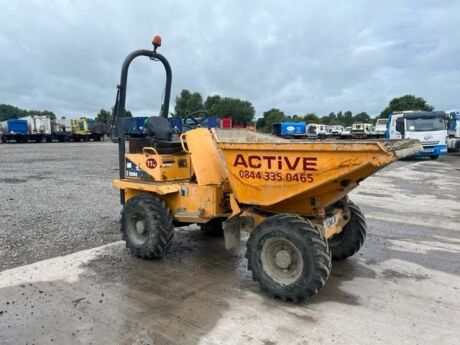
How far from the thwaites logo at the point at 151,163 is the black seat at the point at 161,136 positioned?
147 millimetres

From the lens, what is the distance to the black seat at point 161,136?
5.21 metres

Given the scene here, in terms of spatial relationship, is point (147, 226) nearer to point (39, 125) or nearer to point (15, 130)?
point (15, 130)

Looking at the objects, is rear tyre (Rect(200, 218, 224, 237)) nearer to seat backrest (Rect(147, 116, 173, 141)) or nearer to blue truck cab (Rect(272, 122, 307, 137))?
seat backrest (Rect(147, 116, 173, 141))

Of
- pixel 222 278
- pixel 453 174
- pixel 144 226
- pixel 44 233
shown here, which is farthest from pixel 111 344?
pixel 453 174

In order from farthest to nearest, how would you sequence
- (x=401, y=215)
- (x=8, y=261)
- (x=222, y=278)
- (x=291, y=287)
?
1. (x=401, y=215)
2. (x=8, y=261)
3. (x=222, y=278)
4. (x=291, y=287)

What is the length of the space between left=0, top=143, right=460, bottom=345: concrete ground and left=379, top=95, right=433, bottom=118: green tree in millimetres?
76351

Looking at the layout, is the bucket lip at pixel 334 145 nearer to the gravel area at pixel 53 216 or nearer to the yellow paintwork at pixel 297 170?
the yellow paintwork at pixel 297 170

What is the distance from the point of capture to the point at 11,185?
11000 mm

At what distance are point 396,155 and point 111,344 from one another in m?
2.74

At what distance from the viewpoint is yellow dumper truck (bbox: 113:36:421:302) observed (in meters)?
3.76

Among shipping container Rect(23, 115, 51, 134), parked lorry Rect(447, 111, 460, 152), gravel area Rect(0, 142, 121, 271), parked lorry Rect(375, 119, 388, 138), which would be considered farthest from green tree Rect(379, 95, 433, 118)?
gravel area Rect(0, 142, 121, 271)

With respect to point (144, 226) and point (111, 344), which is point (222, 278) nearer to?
point (144, 226)

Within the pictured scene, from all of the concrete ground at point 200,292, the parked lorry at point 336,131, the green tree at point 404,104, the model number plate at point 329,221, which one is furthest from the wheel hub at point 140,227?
the green tree at point 404,104

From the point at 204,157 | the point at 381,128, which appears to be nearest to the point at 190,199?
the point at 204,157
